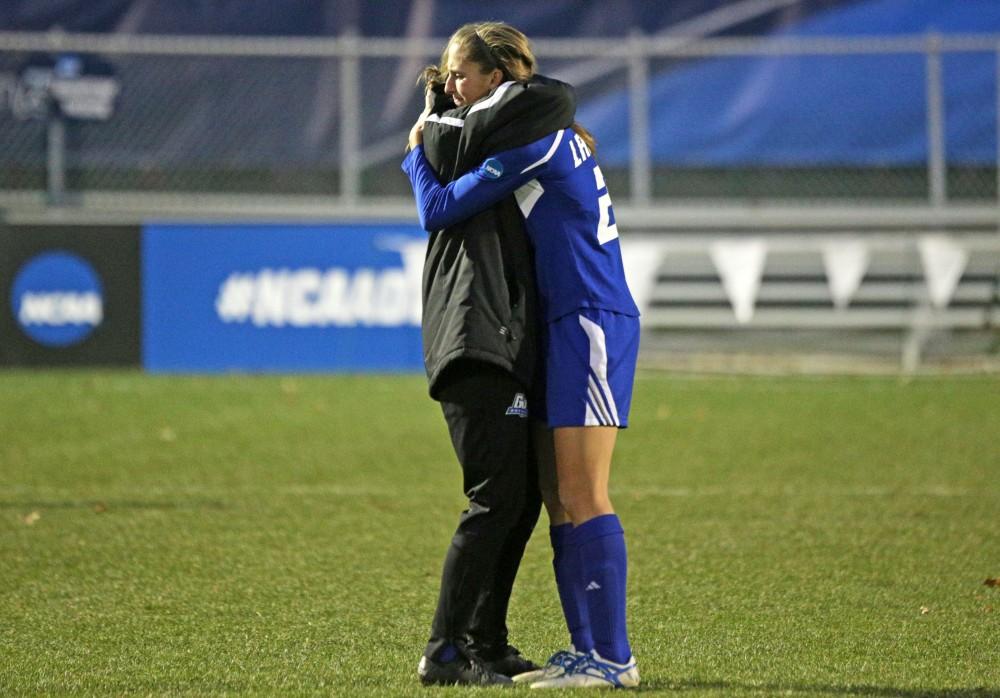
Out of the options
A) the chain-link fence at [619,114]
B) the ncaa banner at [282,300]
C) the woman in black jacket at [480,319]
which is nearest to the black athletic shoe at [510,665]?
the woman in black jacket at [480,319]

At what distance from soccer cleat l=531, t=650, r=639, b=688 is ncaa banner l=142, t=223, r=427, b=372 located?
32.9 feet

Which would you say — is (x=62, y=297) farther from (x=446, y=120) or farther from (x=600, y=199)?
(x=600, y=199)

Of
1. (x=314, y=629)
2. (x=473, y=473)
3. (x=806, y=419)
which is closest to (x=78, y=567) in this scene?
A: (x=314, y=629)

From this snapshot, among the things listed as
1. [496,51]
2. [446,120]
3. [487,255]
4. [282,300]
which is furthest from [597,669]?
[282,300]

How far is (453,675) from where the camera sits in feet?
13.1

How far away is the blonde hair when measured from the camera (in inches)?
157

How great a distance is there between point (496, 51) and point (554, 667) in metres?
1.54

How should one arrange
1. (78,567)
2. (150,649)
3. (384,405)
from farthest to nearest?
(384,405) < (78,567) < (150,649)

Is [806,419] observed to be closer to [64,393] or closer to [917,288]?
[917,288]

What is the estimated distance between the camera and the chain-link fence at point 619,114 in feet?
49.3

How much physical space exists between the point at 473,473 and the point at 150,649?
109 centimetres

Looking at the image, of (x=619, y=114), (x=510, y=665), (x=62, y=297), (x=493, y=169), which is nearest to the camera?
(x=493, y=169)

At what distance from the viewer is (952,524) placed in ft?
21.8

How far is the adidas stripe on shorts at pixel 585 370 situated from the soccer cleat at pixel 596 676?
58cm
